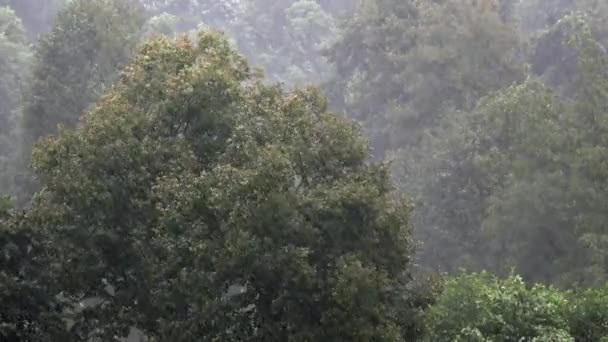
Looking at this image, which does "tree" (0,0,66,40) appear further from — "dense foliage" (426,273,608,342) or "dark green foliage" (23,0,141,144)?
"dense foliage" (426,273,608,342)

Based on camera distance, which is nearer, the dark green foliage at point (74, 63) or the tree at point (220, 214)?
the tree at point (220, 214)

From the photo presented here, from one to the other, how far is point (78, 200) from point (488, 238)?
1757 cm

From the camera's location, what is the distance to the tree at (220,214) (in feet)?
51.6

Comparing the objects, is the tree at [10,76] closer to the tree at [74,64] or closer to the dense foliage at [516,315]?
the tree at [74,64]

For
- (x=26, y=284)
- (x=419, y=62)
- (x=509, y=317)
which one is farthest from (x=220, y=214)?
(x=419, y=62)

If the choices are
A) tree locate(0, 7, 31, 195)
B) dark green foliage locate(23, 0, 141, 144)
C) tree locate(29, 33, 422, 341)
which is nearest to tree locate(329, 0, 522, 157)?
dark green foliage locate(23, 0, 141, 144)

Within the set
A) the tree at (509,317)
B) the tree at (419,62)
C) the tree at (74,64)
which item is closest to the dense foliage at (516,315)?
the tree at (509,317)

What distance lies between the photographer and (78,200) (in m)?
17.0

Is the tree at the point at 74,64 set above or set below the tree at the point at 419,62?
below

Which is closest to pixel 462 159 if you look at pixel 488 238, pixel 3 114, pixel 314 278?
pixel 488 238

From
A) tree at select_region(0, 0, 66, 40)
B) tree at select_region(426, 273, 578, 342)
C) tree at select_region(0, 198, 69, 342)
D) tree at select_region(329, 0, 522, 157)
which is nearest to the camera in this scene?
tree at select_region(426, 273, 578, 342)

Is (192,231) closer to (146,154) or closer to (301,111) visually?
(146,154)

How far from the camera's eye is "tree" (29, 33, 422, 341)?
51.6ft

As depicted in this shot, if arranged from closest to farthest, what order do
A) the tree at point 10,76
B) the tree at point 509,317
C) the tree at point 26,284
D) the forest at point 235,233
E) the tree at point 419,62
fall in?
1. the tree at point 509,317
2. the forest at point 235,233
3. the tree at point 26,284
4. the tree at point 419,62
5. the tree at point 10,76
